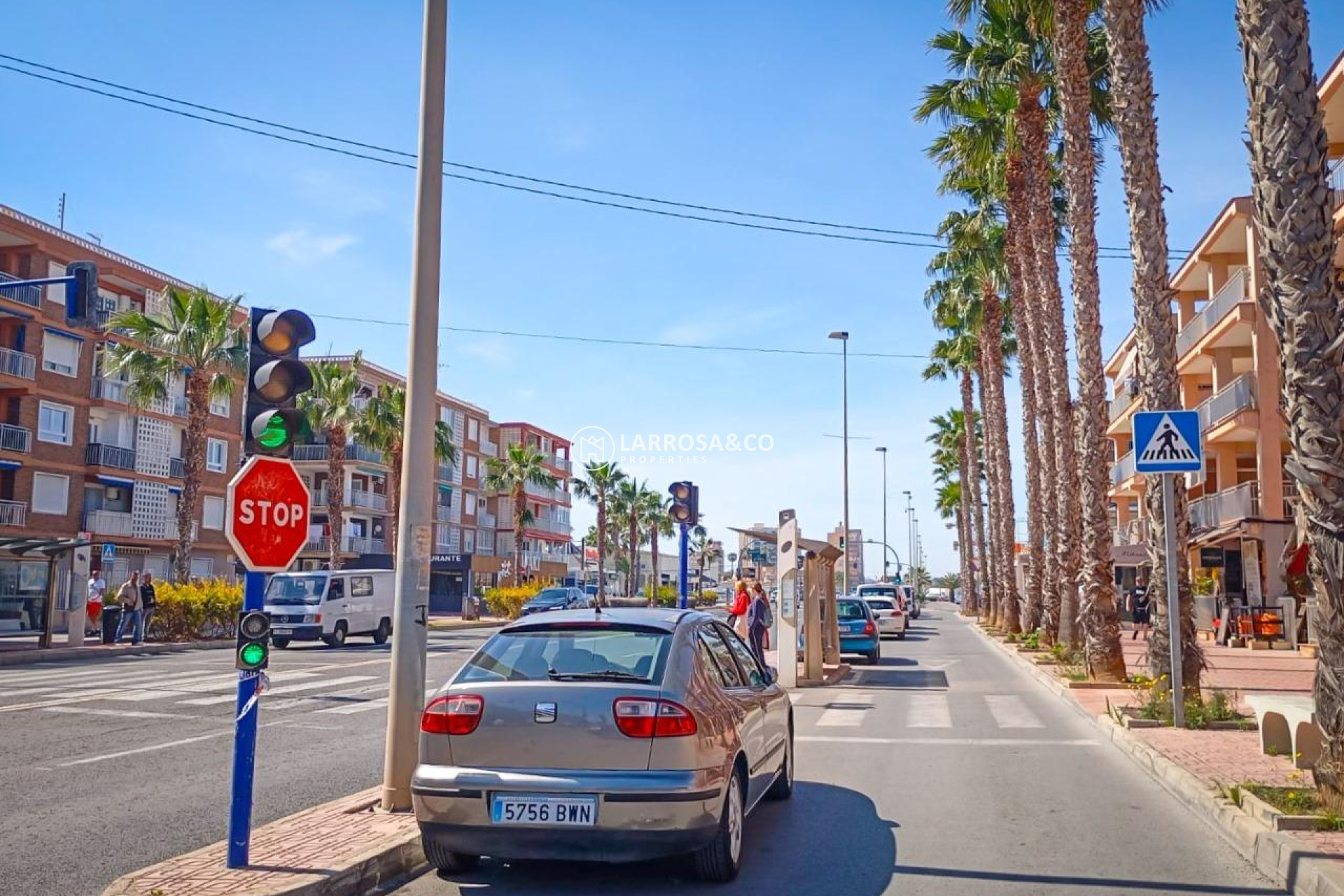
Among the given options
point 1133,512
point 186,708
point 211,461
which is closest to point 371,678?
point 186,708

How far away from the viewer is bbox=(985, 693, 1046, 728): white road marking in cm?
1392

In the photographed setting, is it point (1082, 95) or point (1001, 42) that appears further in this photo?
point (1001, 42)

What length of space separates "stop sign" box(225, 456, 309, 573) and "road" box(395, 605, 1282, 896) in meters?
2.00

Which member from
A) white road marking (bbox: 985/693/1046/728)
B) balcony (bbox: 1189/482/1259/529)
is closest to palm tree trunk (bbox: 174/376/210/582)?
white road marking (bbox: 985/693/1046/728)

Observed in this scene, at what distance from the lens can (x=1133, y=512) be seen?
58.0 m

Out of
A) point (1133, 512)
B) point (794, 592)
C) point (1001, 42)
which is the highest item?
point (1001, 42)

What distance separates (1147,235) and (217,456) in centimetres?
4622

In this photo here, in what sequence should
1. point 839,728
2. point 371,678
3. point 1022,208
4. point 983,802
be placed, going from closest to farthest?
1. point 983,802
2. point 839,728
3. point 371,678
4. point 1022,208

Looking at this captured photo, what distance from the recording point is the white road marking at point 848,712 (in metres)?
14.1

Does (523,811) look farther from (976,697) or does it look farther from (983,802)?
(976,697)

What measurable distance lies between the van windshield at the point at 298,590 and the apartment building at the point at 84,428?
1011 centimetres

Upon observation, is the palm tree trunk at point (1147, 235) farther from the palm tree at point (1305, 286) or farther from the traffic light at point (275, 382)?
the traffic light at point (275, 382)

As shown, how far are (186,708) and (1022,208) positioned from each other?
66.8 ft

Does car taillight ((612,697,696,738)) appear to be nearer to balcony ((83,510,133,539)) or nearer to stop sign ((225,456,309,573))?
stop sign ((225,456,309,573))
